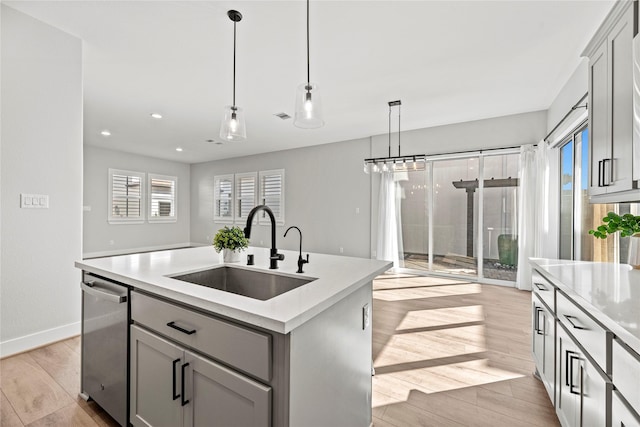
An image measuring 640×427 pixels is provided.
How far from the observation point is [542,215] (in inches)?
163

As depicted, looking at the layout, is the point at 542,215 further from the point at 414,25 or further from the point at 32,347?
the point at 32,347

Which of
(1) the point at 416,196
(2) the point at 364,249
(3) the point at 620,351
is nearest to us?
(3) the point at 620,351

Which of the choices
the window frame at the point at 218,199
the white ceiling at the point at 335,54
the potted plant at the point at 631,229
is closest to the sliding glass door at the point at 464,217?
the white ceiling at the point at 335,54

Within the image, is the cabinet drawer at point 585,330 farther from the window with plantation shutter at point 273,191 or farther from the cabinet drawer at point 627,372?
the window with plantation shutter at point 273,191

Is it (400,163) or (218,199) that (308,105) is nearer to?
(400,163)

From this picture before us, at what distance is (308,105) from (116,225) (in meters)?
7.58

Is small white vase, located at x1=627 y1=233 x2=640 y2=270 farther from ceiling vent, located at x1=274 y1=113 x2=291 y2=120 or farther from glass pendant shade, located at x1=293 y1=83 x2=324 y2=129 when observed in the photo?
ceiling vent, located at x1=274 y1=113 x2=291 y2=120

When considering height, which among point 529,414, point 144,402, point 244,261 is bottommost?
point 529,414

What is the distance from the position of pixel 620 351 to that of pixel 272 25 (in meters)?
2.86

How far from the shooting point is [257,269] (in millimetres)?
1681

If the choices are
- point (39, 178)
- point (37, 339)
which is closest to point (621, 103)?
point (39, 178)

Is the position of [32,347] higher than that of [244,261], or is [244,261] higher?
[244,261]

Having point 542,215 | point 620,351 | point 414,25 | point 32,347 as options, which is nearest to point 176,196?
point 32,347

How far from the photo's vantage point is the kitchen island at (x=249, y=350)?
941 mm
